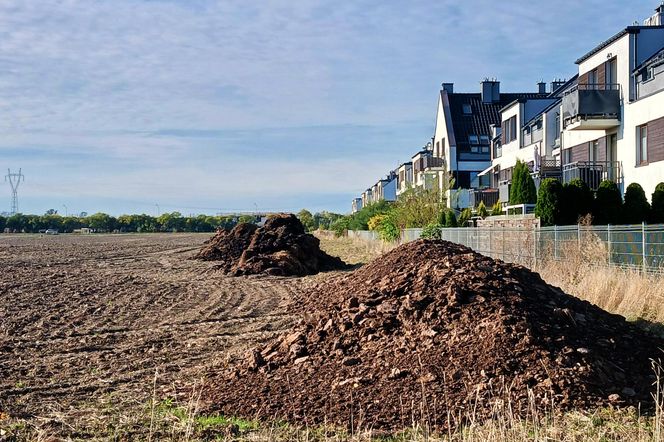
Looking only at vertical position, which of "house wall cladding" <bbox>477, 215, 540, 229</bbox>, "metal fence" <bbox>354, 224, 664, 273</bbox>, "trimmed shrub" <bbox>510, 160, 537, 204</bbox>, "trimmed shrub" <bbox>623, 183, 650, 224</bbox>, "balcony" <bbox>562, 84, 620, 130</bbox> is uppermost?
"balcony" <bbox>562, 84, 620, 130</bbox>

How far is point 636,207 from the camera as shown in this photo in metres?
20.1

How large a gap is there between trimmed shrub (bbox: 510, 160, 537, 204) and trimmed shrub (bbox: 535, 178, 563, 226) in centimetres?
750

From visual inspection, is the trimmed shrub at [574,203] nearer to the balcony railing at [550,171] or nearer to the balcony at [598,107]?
the balcony at [598,107]

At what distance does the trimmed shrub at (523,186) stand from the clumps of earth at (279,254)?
23.6ft

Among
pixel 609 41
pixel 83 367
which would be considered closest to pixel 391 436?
pixel 83 367

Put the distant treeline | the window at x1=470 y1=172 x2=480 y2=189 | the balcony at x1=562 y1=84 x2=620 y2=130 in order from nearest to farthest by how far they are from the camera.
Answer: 1. the balcony at x1=562 y1=84 x2=620 y2=130
2. the window at x1=470 y1=172 x2=480 y2=189
3. the distant treeline

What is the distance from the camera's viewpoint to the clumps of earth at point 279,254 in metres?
25.8

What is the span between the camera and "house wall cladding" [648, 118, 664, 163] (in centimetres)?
2152

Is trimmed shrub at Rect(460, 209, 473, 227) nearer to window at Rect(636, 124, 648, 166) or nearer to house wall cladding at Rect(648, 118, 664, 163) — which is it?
window at Rect(636, 124, 648, 166)

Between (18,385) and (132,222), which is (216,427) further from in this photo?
(132,222)

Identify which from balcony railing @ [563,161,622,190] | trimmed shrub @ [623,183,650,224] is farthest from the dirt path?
balcony railing @ [563,161,622,190]

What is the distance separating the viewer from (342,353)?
8.27m

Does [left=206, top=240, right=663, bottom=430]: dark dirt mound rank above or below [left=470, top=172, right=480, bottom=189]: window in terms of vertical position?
below

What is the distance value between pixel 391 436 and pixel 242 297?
40.9ft
